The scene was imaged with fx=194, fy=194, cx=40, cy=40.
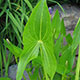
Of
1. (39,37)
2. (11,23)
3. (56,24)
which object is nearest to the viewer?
(39,37)

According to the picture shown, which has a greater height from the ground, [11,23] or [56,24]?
[56,24]

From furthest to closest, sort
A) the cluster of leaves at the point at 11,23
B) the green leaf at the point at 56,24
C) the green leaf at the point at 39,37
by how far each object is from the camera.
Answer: the cluster of leaves at the point at 11,23 → the green leaf at the point at 56,24 → the green leaf at the point at 39,37

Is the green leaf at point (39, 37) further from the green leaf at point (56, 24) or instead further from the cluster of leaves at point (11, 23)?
the cluster of leaves at point (11, 23)

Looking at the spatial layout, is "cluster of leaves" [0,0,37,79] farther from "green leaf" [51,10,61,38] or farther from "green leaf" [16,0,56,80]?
"green leaf" [16,0,56,80]

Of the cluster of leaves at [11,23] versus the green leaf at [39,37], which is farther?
the cluster of leaves at [11,23]

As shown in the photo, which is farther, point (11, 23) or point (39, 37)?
point (11, 23)

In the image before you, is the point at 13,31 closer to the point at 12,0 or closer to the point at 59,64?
the point at 12,0

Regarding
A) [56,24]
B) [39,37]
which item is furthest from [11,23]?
[39,37]

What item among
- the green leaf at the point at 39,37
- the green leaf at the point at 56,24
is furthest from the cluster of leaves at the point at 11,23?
the green leaf at the point at 39,37

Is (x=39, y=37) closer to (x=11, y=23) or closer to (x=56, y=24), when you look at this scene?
(x=56, y=24)
